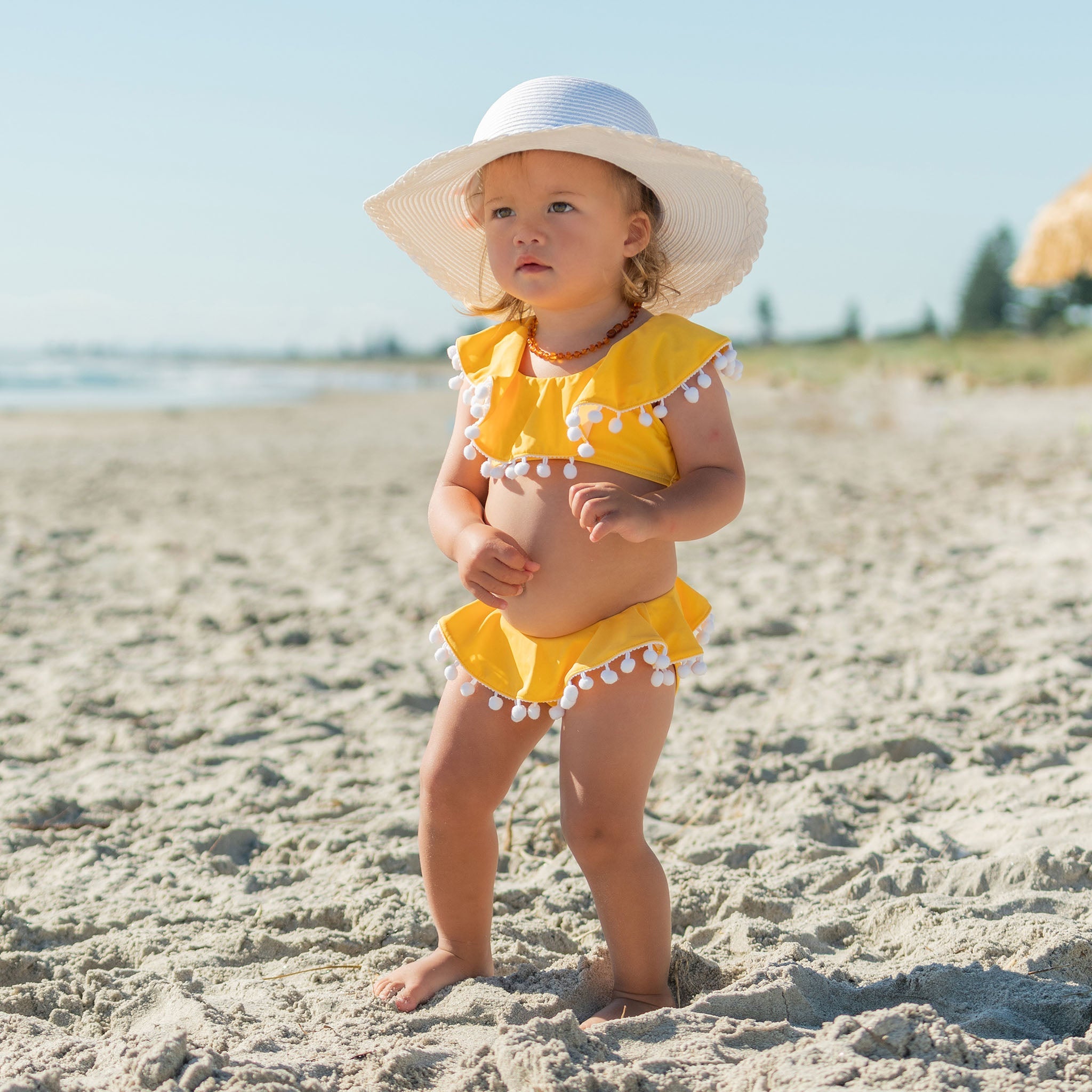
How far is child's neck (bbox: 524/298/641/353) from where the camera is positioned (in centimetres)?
204

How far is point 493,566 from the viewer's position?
1.91 metres

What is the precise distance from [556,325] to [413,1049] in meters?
1.27

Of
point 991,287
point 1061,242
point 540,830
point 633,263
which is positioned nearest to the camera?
point 633,263

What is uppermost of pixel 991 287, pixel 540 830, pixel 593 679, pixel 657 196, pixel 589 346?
pixel 991 287

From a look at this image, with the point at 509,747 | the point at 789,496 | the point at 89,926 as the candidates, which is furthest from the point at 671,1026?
the point at 789,496

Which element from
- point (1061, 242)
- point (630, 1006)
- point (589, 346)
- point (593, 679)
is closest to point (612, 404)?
point (589, 346)

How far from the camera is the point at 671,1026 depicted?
5.77ft

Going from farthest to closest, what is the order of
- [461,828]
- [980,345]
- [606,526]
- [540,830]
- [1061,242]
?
1. [980,345]
2. [1061,242]
3. [540,830]
4. [461,828]
5. [606,526]

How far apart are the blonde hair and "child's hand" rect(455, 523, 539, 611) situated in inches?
20.3

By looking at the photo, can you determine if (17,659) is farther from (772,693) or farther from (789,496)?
(789,496)

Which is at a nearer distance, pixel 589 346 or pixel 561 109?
pixel 561 109

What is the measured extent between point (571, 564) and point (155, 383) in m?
32.4

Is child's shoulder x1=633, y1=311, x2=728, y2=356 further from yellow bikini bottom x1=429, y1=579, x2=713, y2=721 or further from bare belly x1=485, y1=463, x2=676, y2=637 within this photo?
yellow bikini bottom x1=429, y1=579, x2=713, y2=721

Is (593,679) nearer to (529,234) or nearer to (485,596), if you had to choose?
(485,596)
